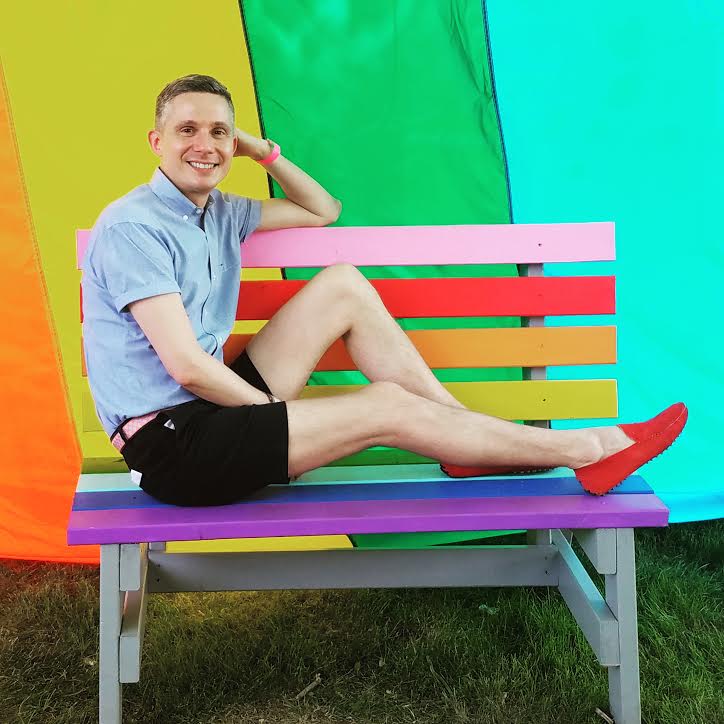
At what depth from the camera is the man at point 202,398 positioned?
2.00 meters

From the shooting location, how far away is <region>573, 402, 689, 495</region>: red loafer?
2062 mm

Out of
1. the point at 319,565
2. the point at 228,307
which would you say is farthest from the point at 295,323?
the point at 319,565

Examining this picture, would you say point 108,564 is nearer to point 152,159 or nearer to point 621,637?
point 621,637

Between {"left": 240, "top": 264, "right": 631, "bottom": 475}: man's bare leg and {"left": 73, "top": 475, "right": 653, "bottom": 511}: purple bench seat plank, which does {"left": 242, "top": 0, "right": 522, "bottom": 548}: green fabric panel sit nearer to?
{"left": 240, "top": 264, "right": 631, "bottom": 475}: man's bare leg

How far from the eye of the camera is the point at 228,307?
2.31m

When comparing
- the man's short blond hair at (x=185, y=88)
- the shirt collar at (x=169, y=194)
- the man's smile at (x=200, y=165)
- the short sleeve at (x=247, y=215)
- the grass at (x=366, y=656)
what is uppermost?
the man's short blond hair at (x=185, y=88)

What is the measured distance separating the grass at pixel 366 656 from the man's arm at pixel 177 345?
0.68 m

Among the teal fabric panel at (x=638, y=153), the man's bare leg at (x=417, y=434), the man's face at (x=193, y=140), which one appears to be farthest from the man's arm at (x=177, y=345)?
the teal fabric panel at (x=638, y=153)

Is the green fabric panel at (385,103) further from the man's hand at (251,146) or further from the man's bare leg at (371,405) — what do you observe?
the man's bare leg at (371,405)

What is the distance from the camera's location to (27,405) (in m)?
2.82

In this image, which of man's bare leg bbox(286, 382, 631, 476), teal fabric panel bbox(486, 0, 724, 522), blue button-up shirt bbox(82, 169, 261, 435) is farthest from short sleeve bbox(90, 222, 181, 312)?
teal fabric panel bbox(486, 0, 724, 522)

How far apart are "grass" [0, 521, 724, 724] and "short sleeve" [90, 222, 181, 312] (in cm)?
84

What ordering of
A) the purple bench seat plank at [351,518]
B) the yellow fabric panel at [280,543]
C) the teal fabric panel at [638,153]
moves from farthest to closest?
the yellow fabric panel at [280,543] → the teal fabric panel at [638,153] → the purple bench seat plank at [351,518]

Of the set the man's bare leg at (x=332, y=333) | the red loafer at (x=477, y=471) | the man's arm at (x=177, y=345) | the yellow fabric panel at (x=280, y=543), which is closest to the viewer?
the man's arm at (x=177, y=345)
